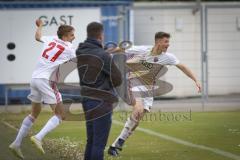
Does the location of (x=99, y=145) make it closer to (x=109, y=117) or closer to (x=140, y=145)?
(x=109, y=117)

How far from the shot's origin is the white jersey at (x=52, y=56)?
1184cm

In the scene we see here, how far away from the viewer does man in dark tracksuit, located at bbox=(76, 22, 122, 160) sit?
30.1 ft

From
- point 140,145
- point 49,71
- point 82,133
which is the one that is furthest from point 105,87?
point 82,133

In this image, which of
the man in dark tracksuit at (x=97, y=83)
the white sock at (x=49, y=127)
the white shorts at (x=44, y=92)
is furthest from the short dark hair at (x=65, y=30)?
the man in dark tracksuit at (x=97, y=83)

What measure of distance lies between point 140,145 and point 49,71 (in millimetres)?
2558

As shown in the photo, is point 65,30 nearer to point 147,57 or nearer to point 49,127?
point 49,127

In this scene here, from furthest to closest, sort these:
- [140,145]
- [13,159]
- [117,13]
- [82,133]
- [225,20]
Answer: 1. [225,20]
2. [117,13]
3. [82,133]
4. [140,145]
5. [13,159]

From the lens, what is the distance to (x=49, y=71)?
1214 cm

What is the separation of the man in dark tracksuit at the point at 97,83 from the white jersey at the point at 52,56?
236 centimetres

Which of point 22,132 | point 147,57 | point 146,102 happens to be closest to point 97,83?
A: point 22,132

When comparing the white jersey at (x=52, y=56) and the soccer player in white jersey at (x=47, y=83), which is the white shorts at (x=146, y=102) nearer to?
the soccer player in white jersey at (x=47, y=83)

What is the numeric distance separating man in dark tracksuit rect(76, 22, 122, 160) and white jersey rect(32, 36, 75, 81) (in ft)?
7.76

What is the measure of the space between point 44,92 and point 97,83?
9.85 feet

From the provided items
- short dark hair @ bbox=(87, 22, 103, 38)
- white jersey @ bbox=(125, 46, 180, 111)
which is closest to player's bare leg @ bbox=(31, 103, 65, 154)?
white jersey @ bbox=(125, 46, 180, 111)
